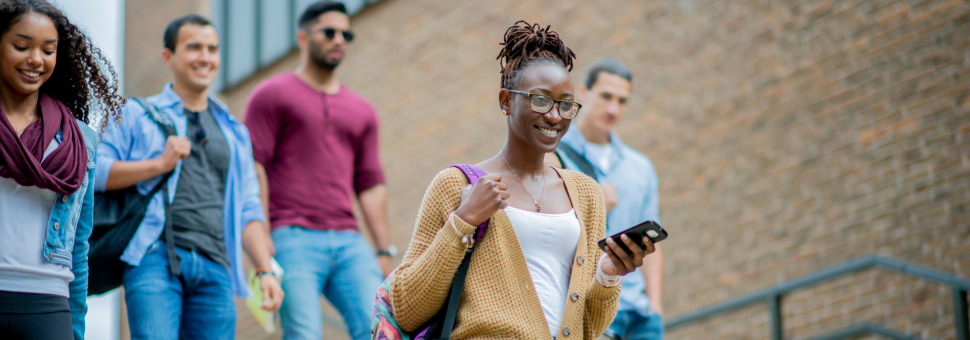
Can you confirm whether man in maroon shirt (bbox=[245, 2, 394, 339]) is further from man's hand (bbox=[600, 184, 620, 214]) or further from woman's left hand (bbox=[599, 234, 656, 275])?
woman's left hand (bbox=[599, 234, 656, 275])

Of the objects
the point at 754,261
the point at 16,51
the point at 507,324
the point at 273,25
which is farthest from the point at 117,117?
the point at 273,25

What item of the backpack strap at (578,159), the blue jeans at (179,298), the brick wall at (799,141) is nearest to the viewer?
the blue jeans at (179,298)

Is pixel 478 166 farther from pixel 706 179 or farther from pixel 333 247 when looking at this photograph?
pixel 706 179

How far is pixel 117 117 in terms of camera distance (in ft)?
11.8

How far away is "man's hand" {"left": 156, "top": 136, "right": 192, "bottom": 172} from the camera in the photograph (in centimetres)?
397

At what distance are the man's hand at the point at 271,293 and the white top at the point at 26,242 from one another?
1.38 meters

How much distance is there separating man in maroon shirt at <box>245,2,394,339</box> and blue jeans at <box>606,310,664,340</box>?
122 cm

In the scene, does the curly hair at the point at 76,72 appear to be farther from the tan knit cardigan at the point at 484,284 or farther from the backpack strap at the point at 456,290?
the backpack strap at the point at 456,290

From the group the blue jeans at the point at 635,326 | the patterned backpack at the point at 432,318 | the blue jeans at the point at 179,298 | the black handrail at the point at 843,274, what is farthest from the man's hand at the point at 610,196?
the black handrail at the point at 843,274

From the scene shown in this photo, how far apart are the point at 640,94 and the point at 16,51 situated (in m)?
6.97

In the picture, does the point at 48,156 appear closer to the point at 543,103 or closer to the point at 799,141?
the point at 543,103

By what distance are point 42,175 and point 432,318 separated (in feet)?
4.02

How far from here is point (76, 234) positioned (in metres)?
3.22

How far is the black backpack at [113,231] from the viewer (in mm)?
3846
